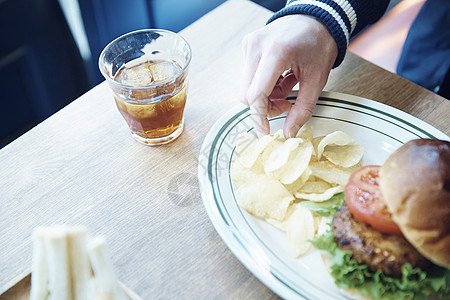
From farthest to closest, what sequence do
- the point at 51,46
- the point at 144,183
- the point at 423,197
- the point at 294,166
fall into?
the point at 51,46 → the point at 144,183 → the point at 294,166 → the point at 423,197

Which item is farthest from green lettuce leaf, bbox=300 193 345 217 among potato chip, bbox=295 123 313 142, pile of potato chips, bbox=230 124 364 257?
potato chip, bbox=295 123 313 142

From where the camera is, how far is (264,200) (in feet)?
3.97

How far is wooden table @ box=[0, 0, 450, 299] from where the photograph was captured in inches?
46.3

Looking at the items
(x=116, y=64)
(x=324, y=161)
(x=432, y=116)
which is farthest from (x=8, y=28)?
(x=432, y=116)

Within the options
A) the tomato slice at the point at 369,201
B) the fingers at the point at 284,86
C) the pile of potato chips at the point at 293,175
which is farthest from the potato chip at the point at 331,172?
the fingers at the point at 284,86

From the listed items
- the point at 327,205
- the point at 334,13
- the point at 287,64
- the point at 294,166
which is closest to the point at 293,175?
the point at 294,166

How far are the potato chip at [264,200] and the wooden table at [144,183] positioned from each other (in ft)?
0.45

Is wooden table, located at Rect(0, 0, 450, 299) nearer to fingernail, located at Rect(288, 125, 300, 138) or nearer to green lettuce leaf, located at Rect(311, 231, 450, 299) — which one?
green lettuce leaf, located at Rect(311, 231, 450, 299)

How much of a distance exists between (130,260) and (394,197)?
734 mm

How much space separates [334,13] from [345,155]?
0.52 metres

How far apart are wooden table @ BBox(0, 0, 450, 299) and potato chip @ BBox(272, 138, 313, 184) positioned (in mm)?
265

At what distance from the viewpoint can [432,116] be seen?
1537 millimetres

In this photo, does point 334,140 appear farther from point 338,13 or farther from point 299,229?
point 338,13

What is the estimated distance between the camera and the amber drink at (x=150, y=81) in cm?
134
